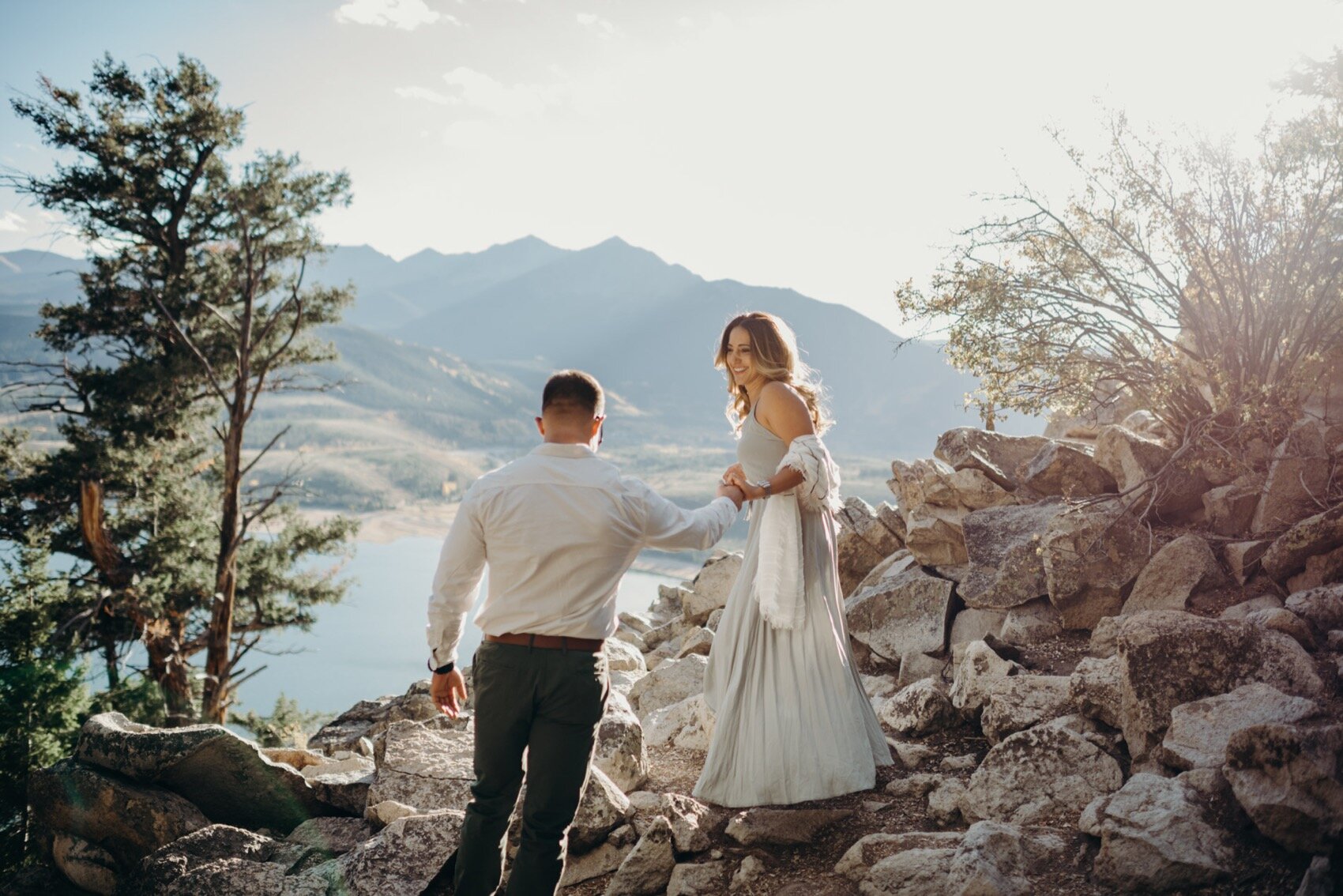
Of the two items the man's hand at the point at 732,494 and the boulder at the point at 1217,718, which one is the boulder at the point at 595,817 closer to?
the man's hand at the point at 732,494

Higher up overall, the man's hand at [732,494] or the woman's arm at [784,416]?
the woman's arm at [784,416]

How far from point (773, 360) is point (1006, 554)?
3.48m

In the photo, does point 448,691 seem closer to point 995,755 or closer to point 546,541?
point 546,541

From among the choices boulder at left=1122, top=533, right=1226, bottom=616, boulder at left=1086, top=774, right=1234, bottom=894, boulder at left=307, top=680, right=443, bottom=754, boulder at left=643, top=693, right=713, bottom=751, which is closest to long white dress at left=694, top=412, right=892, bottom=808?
boulder at left=643, top=693, right=713, bottom=751

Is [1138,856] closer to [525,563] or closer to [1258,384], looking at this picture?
[525,563]

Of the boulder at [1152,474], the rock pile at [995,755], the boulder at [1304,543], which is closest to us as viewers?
the rock pile at [995,755]

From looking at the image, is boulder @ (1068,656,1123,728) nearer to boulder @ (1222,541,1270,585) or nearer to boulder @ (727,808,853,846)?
boulder @ (727,808,853,846)

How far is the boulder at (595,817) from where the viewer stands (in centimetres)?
505

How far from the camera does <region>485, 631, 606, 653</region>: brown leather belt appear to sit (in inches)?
146

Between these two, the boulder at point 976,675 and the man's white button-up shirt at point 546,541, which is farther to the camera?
the boulder at point 976,675

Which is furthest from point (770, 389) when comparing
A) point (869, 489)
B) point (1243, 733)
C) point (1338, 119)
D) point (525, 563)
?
point (869, 489)

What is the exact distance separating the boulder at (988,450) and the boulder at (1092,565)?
1.81m

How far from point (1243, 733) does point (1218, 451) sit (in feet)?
14.0

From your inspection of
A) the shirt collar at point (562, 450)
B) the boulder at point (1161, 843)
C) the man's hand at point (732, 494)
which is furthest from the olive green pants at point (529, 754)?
the boulder at point (1161, 843)
